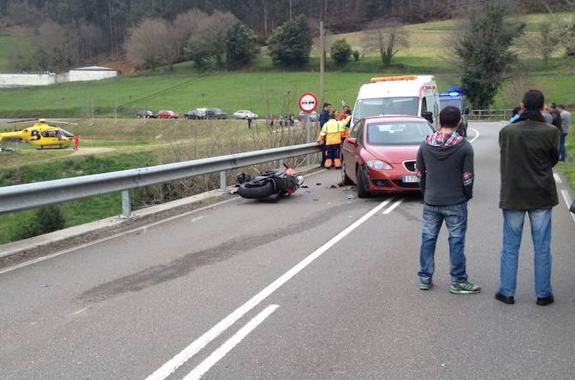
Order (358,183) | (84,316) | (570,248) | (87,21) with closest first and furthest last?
1. (84,316)
2. (570,248)
3. (358,183)
4. (87,21)

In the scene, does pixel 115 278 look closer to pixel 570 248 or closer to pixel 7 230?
pixel 570 248

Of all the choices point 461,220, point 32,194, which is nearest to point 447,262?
point 461,220


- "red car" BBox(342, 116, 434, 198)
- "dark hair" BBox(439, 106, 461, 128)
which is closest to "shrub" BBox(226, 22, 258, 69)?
"red car" BBox(342, 116, 434, 198)

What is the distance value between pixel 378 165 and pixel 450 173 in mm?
6201

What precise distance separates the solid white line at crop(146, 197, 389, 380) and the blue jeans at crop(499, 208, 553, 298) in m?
2.20

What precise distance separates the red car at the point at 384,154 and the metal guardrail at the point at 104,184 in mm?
2654

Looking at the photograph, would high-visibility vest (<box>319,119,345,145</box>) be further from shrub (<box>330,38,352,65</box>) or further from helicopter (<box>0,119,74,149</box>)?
shrub (<box>330,38,352,65</box>)

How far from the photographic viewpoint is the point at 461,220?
20.8ft

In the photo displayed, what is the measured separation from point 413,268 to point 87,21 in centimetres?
15149

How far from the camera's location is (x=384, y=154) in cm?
1264

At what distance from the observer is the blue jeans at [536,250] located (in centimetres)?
585

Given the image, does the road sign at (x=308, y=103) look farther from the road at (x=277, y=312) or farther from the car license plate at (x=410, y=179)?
the road at (x=277, y=312)

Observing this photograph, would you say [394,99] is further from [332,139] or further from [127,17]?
[127,17]

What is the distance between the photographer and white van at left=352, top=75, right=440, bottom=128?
1855 centimetres
